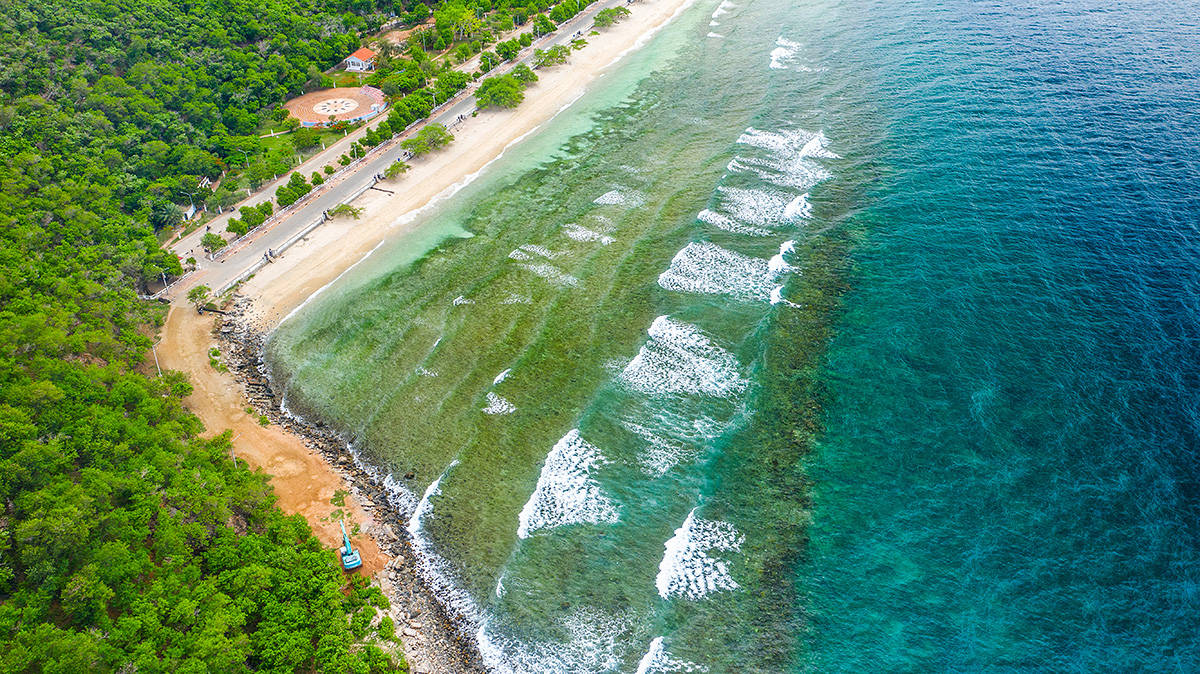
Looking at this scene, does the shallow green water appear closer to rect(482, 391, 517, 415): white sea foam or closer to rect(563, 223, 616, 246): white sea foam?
rect(482, 391, 517, 415): white sea foam

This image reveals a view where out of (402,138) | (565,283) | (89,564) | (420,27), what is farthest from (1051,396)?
(420,27)

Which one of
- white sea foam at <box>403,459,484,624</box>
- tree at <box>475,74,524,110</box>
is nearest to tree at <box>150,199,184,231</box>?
tree at <box>475,74,524,110</box>

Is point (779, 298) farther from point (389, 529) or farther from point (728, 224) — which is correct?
point (389, 529)

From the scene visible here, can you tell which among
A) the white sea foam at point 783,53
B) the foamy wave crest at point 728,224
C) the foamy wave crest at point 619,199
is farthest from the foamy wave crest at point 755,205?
the white sea foam at point 783,53

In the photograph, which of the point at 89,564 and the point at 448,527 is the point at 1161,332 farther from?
the point at 89,564

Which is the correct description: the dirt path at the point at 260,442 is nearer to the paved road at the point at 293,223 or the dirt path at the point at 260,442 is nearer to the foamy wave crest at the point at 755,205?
the paved road at the point at 293,223

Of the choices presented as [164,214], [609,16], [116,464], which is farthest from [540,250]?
[609,16]
